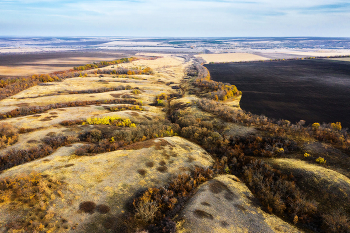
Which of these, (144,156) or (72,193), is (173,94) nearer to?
(144,156)

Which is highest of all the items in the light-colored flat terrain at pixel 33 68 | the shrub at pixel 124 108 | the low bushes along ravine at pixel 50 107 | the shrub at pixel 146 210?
the light-colored flat terrain at pixel 33 68

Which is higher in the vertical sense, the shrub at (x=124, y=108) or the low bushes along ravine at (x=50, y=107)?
the low bushes along ravine at (x=50, y=107)

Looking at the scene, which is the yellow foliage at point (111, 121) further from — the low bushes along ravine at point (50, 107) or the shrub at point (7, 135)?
the low bushes along ravine at point (50, 107)

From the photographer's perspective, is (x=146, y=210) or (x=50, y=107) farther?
(x=50, y=107)

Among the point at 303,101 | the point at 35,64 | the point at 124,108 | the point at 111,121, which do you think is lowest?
the point at 111,121

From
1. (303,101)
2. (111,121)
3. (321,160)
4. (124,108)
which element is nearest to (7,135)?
(111,121)

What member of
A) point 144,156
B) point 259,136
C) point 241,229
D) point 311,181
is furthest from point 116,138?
point 311,181

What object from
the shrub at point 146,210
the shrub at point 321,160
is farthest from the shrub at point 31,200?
the shrub at point 321,160

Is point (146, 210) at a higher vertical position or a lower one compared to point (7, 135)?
lower

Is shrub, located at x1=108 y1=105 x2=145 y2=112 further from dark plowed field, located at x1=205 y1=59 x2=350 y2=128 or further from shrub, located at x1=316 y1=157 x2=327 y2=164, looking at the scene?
shrub, located at x1=316 y1=157 x2=327 y2=164

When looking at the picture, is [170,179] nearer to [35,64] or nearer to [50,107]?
[50,107]

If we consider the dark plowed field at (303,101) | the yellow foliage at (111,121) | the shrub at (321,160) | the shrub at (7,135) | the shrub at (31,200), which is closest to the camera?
the shrub at (31,200)
